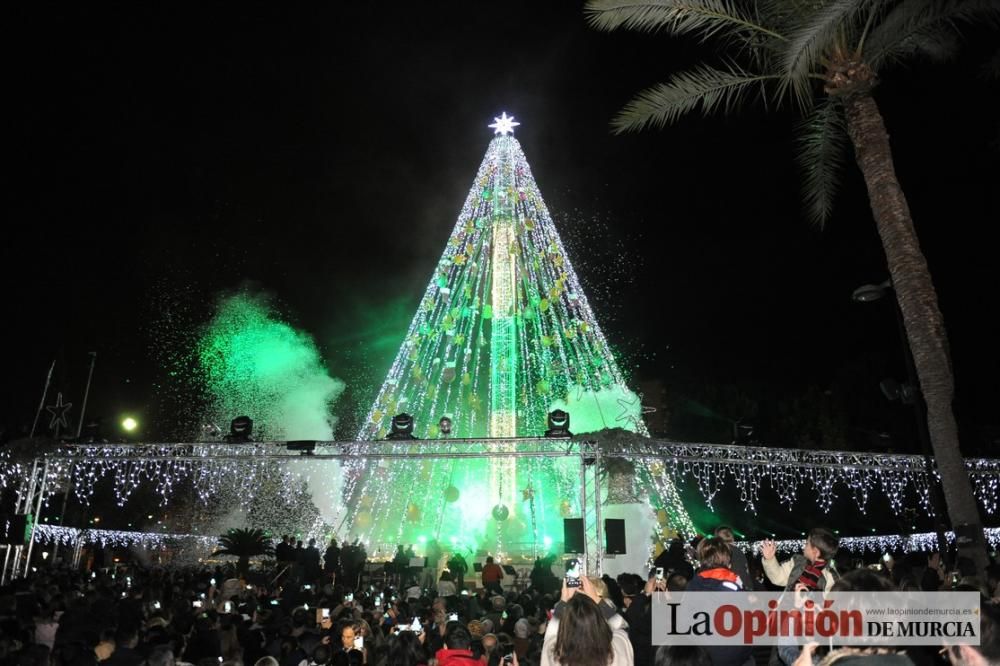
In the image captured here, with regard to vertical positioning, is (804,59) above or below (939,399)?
above

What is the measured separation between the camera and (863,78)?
12328mm

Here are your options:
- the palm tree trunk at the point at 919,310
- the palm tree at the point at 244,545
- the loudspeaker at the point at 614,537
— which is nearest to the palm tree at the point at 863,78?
the palm tree trunk at the point at 919,310

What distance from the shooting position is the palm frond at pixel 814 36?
430 inches

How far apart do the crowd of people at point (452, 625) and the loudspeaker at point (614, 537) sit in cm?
198

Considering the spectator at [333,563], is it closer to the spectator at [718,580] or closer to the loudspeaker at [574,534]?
the loudspeaker at [574,534]

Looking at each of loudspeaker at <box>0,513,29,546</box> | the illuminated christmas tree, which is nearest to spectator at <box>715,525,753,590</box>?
the illuminated christmas tree

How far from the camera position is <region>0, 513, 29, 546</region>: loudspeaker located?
18469 millimetres

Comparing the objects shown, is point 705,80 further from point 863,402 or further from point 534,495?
point 863,402

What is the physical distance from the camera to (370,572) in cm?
2161

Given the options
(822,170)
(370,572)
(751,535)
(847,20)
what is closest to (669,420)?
(751,535)

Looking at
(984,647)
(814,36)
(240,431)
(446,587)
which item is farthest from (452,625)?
(240,431)

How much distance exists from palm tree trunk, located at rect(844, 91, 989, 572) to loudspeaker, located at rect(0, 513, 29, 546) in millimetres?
20351

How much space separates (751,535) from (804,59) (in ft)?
93.7

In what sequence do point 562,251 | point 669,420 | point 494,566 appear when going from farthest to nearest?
point 669,420
point 562,251
point 494,566
